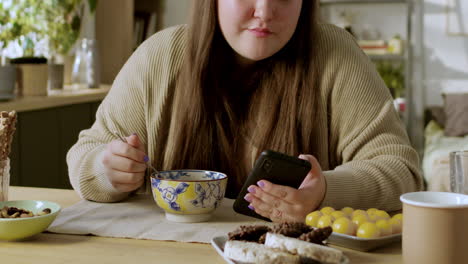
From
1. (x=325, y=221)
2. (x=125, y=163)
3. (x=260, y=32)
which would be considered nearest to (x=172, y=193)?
(x=125, y=163)

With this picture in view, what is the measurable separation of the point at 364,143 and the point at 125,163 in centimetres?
52

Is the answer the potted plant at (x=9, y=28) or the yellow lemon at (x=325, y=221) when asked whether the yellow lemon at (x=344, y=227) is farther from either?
the potted plant at (x=9, y=28)

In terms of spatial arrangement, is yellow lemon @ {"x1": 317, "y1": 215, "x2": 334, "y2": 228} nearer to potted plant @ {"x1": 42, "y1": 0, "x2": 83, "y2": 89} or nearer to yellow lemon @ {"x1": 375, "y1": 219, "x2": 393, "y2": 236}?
yellow lemon @ {"x1": 375, "y1": 219, "x2": 393, "y2": 236}

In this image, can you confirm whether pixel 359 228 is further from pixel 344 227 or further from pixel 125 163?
pixel 125 163

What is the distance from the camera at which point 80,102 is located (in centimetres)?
296

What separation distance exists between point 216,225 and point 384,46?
13.7 feet

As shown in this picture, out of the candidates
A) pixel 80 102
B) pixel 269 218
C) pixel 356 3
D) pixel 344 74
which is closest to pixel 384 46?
pixel 356 3

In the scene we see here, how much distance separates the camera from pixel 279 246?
78 cm

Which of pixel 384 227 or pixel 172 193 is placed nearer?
pixel 384 227

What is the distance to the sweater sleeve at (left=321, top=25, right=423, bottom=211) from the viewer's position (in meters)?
1.18

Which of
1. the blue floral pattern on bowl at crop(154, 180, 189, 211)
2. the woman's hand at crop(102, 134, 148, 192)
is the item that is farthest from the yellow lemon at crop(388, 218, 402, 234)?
the woman's hand at crop(102, 134, 148, 192)

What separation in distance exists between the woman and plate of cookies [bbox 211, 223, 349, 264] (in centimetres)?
42

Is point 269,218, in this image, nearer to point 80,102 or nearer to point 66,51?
point 80,102

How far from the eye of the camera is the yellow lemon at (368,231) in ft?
2.92
